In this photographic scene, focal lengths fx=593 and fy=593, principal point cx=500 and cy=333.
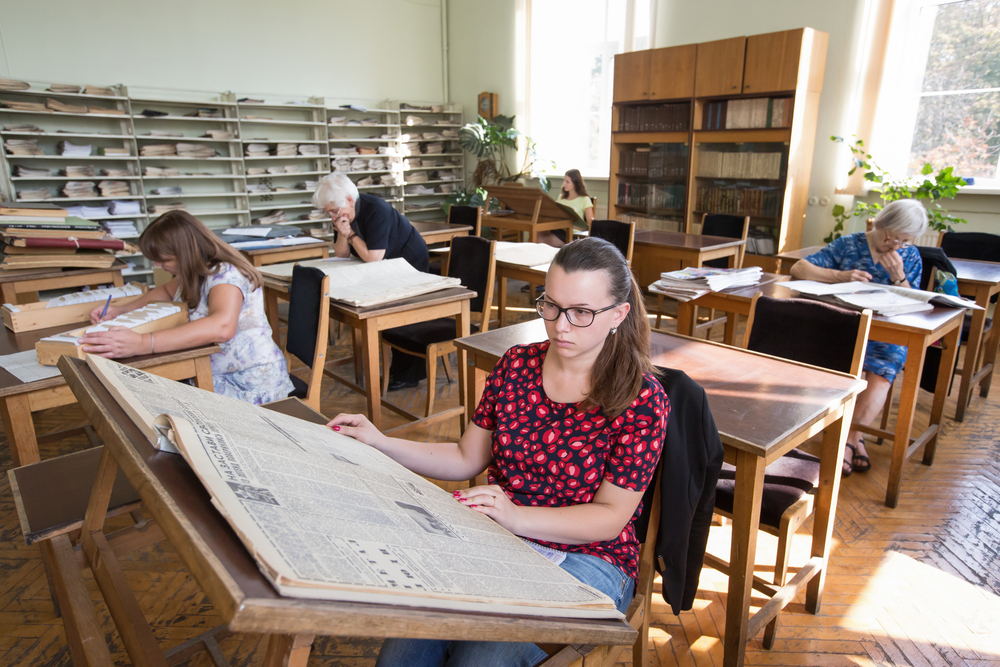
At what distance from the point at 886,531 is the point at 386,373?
265cm

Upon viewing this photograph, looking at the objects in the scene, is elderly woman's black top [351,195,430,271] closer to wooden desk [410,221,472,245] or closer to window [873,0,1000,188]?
wooden desk [410,221,472,245]

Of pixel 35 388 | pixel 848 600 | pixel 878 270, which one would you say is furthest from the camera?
pixel 878 270

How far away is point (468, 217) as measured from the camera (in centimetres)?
554

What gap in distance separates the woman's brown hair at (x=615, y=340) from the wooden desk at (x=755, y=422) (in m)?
0.37

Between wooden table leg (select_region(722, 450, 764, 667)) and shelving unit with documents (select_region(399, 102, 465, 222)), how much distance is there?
779 centimetres

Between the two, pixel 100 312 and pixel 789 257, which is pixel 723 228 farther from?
pixel 100 312

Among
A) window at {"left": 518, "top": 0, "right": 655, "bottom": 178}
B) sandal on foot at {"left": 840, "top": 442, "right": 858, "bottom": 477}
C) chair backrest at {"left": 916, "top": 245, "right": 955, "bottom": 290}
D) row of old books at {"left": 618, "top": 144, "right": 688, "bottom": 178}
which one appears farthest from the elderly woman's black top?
window at {"left": 518, "top": 0, "right": 655, "bottom": 178}

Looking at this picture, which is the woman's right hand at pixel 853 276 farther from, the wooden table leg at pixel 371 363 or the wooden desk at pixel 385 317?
the wooden table leg at pixel 371 363

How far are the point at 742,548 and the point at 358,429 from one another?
1.08 meters

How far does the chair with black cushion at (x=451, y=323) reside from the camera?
10.6 feet

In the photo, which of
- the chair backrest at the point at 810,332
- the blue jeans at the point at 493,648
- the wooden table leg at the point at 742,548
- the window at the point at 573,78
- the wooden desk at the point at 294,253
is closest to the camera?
the blue jeans at the point at 493,648

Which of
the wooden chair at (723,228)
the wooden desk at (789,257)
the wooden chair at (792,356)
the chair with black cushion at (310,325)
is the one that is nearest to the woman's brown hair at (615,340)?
the wooden chair at (792,356)

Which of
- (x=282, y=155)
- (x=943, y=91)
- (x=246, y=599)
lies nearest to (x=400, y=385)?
(x=246, y=599)

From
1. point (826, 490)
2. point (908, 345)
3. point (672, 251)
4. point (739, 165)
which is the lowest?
point (826, 490)
